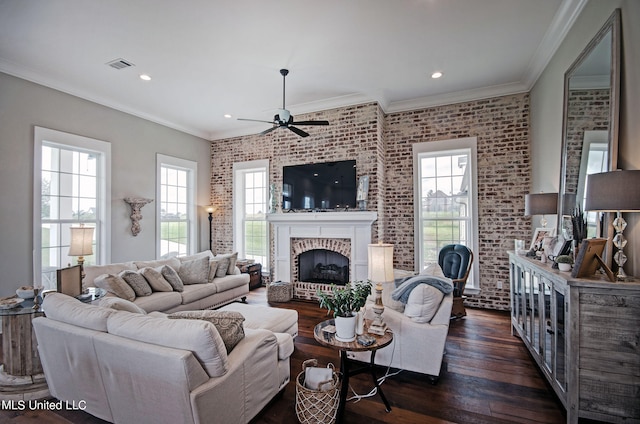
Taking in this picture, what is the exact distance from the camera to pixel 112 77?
4.04m

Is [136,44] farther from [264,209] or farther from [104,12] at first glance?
[264,209]

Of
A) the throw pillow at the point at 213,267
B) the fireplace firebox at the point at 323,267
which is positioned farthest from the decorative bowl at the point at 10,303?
the fireplace firebox at the point at 323,267

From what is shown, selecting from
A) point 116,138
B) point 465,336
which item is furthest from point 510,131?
point 116,138

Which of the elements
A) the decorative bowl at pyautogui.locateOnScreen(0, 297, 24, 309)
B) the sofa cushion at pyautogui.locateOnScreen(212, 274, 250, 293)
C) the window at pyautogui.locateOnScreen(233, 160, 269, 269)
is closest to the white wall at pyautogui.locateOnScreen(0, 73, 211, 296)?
the window at pyautogui.locateOnScreen(233, 160, 269, 269)

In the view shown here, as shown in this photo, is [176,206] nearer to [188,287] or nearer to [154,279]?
[188,287]

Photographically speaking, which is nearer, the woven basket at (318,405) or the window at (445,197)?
the woven basket at (318,405)

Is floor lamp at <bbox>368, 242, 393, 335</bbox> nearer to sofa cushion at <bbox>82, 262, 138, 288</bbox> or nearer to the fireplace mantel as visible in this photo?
the fireplace mantel

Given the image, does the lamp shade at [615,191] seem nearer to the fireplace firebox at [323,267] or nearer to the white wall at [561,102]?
the white wall at [561,102]

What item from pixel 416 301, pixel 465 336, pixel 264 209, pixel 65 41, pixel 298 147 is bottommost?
pixel 465 336

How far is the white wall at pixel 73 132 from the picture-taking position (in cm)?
361

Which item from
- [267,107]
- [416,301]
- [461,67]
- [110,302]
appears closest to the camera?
[110,302]

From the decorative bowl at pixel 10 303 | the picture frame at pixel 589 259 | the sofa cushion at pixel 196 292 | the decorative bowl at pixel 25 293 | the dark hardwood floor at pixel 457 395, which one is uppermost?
the picture frame at pixel 589 259

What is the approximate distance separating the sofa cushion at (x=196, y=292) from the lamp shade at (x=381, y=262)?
280cm

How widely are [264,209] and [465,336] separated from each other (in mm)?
4417
